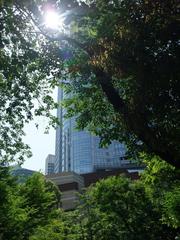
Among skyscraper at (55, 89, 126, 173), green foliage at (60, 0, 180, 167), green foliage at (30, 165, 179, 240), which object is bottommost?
green foliage at (30, 165, 179, 240)

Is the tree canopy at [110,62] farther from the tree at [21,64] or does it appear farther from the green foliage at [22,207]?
the green foliage at [22,207]

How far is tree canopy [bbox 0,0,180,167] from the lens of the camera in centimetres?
1095

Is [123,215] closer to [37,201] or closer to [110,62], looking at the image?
[37,201]

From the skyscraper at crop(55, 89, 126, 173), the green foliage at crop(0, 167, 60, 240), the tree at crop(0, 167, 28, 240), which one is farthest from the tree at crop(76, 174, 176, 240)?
the skyscraper at crop(55, 89, 126, 173)

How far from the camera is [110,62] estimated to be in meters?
11.5

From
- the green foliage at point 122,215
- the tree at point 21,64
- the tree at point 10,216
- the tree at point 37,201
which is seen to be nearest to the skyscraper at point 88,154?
the green foliage at point 122,215

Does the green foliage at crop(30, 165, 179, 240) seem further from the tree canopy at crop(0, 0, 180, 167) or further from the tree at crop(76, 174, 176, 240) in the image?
the tree canopy at crop(0, 0, 180, 167)

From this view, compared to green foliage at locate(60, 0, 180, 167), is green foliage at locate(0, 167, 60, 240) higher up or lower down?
lower down

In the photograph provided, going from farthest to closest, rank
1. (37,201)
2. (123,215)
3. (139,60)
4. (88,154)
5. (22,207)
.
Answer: (88,154)
(123,215)
(37,201)
(22,207)
(139,60)

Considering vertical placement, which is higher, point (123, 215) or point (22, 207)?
point (22, 207)

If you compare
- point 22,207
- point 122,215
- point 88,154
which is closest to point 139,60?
point 22,207

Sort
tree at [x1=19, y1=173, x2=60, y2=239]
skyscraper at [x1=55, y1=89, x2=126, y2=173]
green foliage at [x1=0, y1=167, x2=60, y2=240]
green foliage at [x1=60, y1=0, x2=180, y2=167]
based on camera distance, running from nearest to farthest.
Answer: green foliage at [x1=60, y1=0, x2=180, y2=167]
green foliage at [x1=0, y1=167, x2=60, y2=240]
tree at [x1=19, y1=173, x2=60, y2=239]
skyscraper at [x1=55, y1=89, x2=126, y2=173]

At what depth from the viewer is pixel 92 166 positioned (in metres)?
164

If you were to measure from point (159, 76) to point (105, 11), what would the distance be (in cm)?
227
